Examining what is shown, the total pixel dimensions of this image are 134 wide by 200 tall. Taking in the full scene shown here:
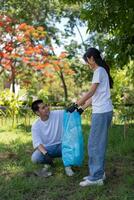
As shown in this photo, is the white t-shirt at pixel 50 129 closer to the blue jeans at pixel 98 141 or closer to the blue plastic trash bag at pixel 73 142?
the blue plastic trash bag at pixel 73 142

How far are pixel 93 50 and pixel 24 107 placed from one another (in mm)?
7168

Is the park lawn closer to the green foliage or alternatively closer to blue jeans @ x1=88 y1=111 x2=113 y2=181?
blue jeans @ x1=88 y1=111 x2=113 y2=181

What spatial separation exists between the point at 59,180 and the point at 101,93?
1281 millimetres

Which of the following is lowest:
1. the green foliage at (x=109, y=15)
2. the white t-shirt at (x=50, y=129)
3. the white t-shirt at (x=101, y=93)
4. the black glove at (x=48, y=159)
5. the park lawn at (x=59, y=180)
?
the park lawn at (x=59, y=180)

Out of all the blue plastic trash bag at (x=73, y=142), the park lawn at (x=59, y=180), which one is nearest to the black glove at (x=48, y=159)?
the park lawn at (x=59, y=180)

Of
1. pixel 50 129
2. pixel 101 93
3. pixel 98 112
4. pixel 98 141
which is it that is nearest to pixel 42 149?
pixel 50 129

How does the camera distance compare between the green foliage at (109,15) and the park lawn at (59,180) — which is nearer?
the park lawn at (59,180)

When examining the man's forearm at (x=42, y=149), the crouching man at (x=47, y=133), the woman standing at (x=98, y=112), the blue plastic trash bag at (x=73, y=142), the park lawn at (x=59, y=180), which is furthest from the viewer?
the crouching man at (x=47, y=133)

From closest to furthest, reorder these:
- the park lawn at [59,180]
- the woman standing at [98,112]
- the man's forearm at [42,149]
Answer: the park lawn at [59,180] → the woman standing at [98,112] → the man's forearm at [42,149]

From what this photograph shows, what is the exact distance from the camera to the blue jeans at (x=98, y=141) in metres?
4.98

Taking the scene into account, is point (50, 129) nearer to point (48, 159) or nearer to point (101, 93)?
point (48, 159)

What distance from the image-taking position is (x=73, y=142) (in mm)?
5512

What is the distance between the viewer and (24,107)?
472 inches

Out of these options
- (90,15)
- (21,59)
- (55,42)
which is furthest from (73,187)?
(55,42)
